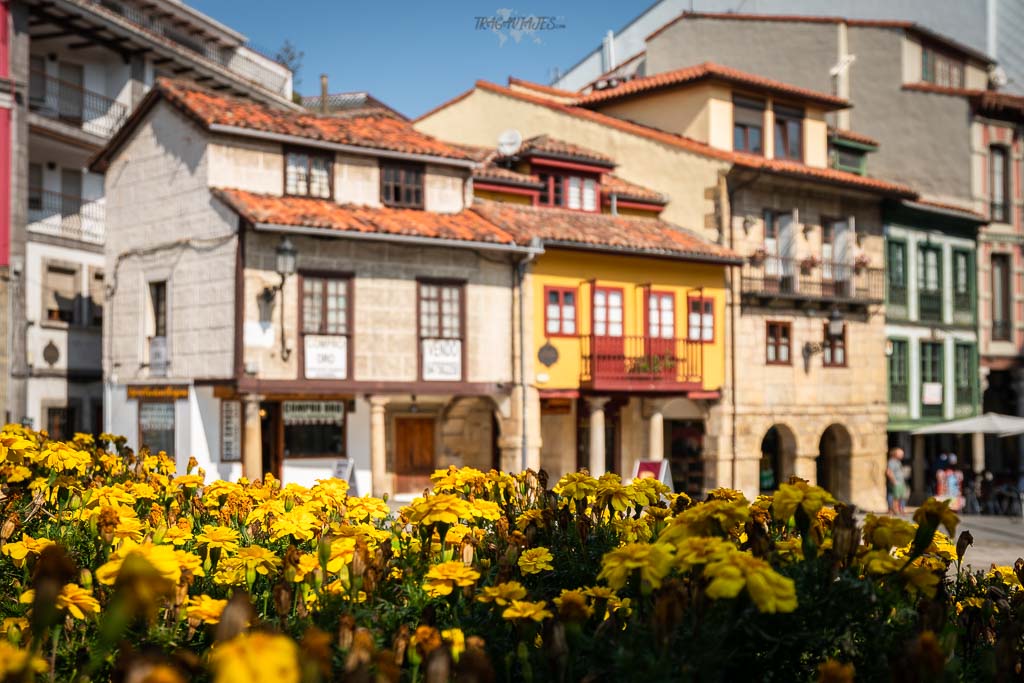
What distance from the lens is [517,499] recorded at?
262 inches

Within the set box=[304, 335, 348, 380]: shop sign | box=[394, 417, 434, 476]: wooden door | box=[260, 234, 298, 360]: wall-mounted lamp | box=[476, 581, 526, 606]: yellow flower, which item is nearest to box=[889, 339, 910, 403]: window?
box=[394, 417, 434, 476]: wooden door

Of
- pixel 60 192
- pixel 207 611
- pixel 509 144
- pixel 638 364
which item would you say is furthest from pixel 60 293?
pixel 207 611

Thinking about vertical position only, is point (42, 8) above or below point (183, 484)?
above

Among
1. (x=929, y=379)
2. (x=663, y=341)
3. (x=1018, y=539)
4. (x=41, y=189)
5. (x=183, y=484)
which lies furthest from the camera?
(x=929, y=379)

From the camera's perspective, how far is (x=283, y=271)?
20.0 meters

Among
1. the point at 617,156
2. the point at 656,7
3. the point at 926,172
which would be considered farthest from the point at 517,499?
the point at 656,7

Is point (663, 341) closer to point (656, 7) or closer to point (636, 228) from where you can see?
point (636, 228)

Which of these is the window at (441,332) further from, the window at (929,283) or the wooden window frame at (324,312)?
the window at (929,283)

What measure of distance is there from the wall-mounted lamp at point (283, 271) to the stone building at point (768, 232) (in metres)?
10.5

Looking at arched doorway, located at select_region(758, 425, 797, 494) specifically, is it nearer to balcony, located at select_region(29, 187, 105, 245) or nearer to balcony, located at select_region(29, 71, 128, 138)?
balcony, located at select_region(29, 187, 105, 245)

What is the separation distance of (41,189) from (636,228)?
→ 13.2 meters

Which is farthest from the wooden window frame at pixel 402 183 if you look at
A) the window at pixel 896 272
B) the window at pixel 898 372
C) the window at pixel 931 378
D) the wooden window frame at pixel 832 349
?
the window at pixel 931 378

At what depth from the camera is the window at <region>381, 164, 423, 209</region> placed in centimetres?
2281

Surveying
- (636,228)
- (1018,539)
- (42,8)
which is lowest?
(1018,539)
